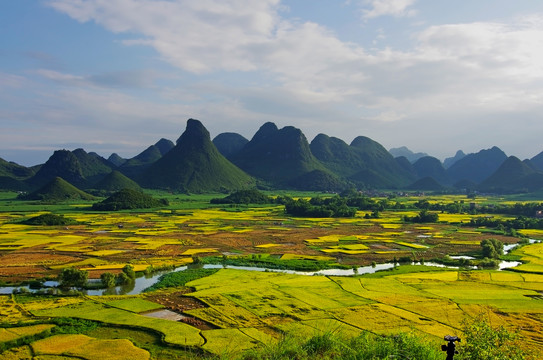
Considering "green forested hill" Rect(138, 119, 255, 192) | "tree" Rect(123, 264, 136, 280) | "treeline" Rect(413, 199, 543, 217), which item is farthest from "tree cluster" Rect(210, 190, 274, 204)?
"tree" Rect(123, 264, 136, 280)

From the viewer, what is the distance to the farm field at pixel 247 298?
Result: 19297 mm

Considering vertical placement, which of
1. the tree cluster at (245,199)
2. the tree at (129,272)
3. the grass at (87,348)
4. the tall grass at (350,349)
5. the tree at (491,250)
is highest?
the tree cluster at (245,199)

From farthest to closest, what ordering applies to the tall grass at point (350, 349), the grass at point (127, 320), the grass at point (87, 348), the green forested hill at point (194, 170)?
the green forested hill at point (194, 170), the grass at point (127, 320), the grass at point (87, 348), the tall grass at point (350, 349)

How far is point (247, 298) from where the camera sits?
84.3 ft

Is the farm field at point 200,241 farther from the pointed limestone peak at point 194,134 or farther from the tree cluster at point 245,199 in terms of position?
the pointed limestone peak at point 194,134

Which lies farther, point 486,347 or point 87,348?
point 87,348

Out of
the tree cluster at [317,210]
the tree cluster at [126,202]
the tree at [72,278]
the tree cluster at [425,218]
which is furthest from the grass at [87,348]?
the tree cluster at [126,202]

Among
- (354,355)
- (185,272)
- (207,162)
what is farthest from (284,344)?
(207,162)

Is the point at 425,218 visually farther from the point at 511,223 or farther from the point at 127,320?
the point at 127,320

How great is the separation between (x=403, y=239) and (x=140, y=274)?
37309 mm

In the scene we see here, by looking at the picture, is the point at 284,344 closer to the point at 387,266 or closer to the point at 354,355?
the point at 354,355

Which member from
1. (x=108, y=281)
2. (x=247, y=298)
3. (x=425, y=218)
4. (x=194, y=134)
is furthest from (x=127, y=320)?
(x=194, y=134)

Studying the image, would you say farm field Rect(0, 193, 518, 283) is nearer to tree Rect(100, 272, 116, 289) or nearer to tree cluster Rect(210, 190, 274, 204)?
tree Rect(100, 272, 116, 289)

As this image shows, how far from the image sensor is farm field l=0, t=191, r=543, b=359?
19297mm
